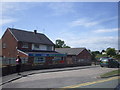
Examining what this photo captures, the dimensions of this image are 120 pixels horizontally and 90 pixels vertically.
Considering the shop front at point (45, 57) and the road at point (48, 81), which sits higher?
the shop front at point (45, 57)

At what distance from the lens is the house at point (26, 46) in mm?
34344

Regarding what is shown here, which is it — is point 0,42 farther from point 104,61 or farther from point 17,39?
point 104,61

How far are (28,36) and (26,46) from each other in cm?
356

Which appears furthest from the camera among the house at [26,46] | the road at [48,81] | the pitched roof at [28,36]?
the pitched roof at [28,36]

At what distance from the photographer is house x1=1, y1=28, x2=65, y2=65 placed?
113 ft

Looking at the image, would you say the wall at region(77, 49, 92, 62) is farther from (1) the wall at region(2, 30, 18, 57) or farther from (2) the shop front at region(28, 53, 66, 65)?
(1) the wall at region(2, 30, 18, 57)

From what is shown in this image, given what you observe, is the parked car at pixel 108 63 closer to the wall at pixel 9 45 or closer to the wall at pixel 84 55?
the wall at pixel 84 55

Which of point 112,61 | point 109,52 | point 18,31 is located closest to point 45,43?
point 18,31

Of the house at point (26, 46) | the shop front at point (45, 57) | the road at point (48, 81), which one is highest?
the house at point (26, 46)

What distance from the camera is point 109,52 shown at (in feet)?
274

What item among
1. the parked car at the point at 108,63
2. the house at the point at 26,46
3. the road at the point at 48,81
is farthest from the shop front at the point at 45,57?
the road at the point at 48,81

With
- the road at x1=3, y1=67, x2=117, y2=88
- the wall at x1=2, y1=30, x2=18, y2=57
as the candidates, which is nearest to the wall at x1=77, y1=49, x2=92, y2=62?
the wall at x1=2, y1=30, x2=18, y2=57

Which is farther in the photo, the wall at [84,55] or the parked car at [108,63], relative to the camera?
the wall at [84,55]

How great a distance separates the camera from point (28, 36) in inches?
1533
